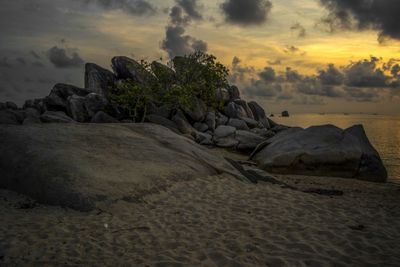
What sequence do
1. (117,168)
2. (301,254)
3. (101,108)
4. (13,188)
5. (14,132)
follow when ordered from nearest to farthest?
(301,254) → (13,188) → (117,168) → (14,132) → (101,108)

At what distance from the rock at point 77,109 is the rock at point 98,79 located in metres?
5.78

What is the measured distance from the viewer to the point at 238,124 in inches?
1446

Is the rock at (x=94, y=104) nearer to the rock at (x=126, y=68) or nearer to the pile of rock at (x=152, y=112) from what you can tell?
the pile of rock at (x=152, y=112)

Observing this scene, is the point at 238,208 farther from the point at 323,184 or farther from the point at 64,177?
the point at 323,184

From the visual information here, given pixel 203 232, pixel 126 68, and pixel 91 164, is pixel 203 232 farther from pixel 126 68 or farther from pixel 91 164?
pixel 126 68

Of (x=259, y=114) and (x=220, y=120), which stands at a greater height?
(x=259, y=114)

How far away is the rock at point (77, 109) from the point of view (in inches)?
1308

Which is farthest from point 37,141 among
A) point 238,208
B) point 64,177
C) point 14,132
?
point 238,208

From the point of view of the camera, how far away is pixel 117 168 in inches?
439

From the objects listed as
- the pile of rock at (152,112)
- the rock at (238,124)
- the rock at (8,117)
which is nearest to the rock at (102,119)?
the pile of rock at (152,112)

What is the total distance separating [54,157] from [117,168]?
191 cm

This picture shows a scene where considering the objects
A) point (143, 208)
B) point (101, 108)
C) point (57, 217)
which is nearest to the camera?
point (57, 217)

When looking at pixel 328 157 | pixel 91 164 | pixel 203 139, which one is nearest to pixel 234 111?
pixel 203 139

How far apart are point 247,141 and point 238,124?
937 cm
